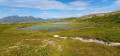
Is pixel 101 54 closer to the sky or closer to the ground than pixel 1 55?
closer to the ground

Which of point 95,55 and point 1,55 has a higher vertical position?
point 1,55

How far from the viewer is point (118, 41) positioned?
28188 mm

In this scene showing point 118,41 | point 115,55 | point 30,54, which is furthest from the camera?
point 118,41

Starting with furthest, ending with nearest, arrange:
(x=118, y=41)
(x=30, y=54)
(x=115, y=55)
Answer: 1. (x=118, y=41)
2. (x=30, y=54)
3. (x=115, y=55)

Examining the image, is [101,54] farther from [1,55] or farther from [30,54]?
[1,55]

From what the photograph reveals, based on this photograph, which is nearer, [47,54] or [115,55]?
[115,55]

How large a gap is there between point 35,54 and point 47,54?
385 centimetres

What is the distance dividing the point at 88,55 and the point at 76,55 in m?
3.69

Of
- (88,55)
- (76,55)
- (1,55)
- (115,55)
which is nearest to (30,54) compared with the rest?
(1,55)

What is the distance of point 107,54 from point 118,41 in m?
15.4

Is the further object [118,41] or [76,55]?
[118,41]

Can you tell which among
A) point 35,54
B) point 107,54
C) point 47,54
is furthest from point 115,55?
point 35,54

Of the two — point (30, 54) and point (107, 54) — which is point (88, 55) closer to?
point (107, 54)

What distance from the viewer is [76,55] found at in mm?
19406
